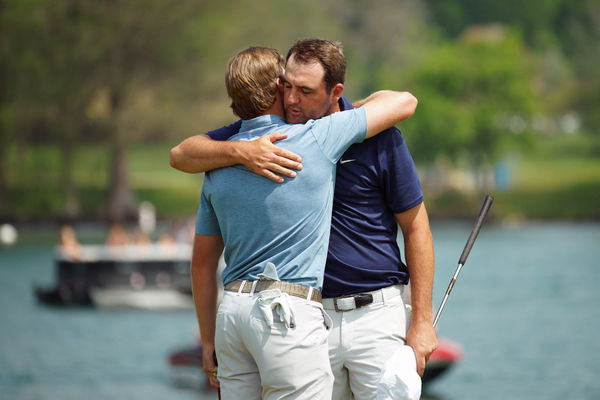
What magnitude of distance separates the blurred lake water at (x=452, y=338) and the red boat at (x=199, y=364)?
1.28 ft

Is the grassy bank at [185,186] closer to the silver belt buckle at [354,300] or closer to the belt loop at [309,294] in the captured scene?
the silver belt buckle at [354,300]

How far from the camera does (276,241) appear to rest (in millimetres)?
3336

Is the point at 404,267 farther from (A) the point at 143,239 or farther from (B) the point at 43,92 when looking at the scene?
(B) the point at 43,92

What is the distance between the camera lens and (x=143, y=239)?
Result: 32000mm

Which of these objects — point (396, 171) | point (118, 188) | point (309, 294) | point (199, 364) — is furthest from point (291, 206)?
point (118, 188)

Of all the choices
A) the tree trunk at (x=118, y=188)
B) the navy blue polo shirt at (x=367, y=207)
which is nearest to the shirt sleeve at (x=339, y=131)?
the navy blue polo shirt at (x=367, y=207)

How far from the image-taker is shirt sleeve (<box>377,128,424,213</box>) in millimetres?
3480

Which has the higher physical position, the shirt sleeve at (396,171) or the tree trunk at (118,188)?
the shirt sleeve at (396,171)

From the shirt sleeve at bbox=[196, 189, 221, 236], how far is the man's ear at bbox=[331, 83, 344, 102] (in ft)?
1.66

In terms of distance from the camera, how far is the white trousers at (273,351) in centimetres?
330

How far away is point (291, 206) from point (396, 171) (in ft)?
1.21

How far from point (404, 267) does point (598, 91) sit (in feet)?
277

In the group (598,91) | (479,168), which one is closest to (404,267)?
(479,168)

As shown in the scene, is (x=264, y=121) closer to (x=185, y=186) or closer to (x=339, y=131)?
(x=339, y=131)
